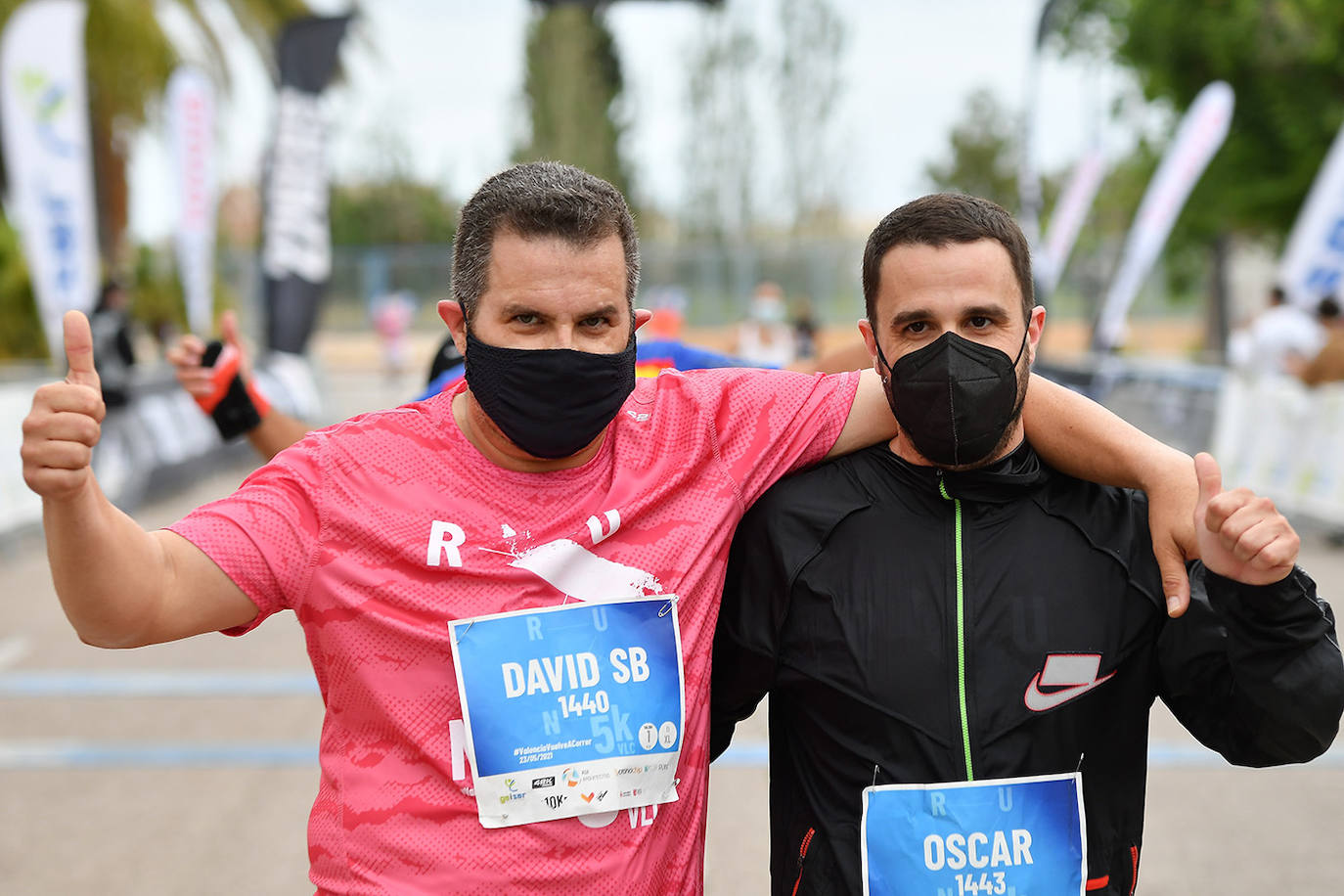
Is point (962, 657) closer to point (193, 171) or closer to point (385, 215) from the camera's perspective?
point (193, 171)

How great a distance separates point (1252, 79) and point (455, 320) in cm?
2495

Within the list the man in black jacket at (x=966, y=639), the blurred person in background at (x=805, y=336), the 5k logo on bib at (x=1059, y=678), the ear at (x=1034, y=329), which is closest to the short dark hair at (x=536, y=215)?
the man in black jacket at (x=966, y=639)

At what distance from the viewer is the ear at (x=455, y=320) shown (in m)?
2.37

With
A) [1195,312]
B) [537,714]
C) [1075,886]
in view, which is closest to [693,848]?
[537,714]

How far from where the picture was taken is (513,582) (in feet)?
7.15

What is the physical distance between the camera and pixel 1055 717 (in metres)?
2.26

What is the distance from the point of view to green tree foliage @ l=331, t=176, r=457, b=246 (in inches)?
2004

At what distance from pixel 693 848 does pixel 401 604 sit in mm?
692

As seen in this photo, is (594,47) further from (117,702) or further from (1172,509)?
(1172,509)

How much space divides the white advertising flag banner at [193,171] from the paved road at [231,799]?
10.6 m

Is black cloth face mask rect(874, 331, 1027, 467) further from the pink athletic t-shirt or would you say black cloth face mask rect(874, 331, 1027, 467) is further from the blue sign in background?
the blue sign in background

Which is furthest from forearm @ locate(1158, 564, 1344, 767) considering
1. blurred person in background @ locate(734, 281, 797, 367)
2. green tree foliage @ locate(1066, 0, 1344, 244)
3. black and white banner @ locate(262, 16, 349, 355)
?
green tree foliage @ locate(1066, 0, 1344, 244)

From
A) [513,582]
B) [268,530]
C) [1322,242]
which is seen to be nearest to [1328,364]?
[1322,242]

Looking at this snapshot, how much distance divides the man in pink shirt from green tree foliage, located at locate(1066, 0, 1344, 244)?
2161 cm
